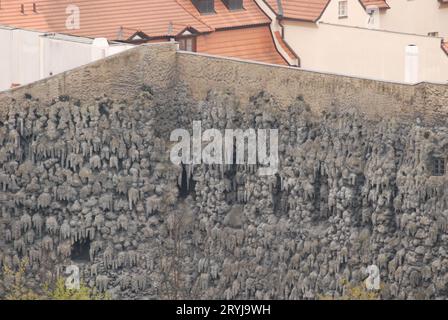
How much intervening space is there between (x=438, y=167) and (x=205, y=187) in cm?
670

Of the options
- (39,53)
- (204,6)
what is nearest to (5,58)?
(39,53)

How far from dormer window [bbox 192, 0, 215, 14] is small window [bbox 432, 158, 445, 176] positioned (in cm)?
1376

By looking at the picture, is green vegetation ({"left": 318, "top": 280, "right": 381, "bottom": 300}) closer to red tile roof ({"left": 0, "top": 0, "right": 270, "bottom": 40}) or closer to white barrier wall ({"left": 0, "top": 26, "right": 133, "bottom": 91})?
white barrier wall ({"left": 0, "top": 26, "right": 133, "bottom": 91})

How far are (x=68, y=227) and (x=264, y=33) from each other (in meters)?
12.6

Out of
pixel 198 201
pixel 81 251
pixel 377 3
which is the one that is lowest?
pixel 81 251

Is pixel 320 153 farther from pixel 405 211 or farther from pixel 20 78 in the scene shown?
pixel 20 78

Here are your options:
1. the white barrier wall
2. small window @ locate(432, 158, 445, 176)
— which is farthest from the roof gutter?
small window @ locate(432, 158, 445, 176)

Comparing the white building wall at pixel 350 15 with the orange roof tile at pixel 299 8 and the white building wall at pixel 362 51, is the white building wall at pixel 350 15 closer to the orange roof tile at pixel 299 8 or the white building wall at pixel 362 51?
the orange roof tile at pixel 299 8

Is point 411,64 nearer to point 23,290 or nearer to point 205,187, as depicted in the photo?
point 205,187

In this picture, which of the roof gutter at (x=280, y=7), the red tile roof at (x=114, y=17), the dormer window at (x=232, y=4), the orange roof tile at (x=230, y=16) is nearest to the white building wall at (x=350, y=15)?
the roof gutter at (x=280, y=7)

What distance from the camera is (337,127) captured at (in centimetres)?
9281

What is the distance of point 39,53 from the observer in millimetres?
96188

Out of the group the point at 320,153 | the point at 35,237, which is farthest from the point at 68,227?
the point at 320,153

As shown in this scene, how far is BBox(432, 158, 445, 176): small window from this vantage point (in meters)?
91.1
